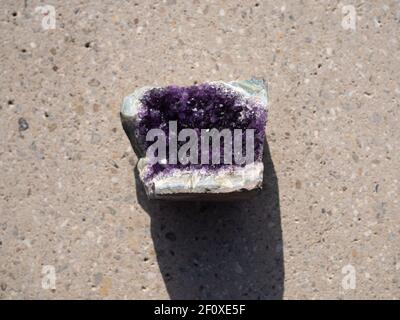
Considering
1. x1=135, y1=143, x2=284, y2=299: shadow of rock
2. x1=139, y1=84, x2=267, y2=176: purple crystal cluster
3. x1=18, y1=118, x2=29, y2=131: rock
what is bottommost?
x1=135, y1=143, x2=284, y2=299: shadow of rock

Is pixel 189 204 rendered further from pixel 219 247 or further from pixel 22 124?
pixel 22 124

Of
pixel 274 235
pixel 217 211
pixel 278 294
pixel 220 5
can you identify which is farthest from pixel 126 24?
pixel 278 294

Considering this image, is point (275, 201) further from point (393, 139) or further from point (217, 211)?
point (393, 139)

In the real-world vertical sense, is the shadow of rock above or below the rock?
below

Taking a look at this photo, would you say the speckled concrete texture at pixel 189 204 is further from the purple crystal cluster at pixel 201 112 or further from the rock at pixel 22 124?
the purple crystal cluster at pixel 201 112

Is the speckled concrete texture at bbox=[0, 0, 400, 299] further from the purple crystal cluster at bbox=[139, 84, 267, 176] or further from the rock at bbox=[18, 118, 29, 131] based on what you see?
the purple crystal cluster at bbox=[139, 84, 267, 176]

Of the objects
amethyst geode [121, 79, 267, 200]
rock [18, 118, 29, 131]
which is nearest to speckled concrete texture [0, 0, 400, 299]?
rock [18, 118, 29, 131]

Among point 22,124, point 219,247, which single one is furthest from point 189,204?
point 22,124
